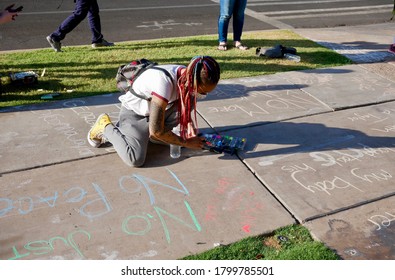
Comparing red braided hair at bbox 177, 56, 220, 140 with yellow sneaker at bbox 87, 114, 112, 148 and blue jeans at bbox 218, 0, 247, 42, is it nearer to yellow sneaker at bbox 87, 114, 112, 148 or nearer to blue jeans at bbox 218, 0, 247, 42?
yellow sneaker at bbox 87, 114, 112, 148

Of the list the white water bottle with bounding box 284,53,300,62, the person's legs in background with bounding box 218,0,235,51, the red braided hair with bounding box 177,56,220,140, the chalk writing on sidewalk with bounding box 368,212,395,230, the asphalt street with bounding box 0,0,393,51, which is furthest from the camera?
the asphalt street with bounding box 0,0,393,51

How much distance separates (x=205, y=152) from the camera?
3.82 metres

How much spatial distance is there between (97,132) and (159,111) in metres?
0.77

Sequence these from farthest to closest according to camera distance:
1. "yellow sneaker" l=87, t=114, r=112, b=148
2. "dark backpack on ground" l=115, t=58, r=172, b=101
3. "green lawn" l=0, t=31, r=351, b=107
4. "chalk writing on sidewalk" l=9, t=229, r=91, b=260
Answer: "green lawn" l=0, t=31, r=351, b=107 < "yellow sneaker" l=87, t=114, r=112, b=148 < "dark backpack on ground" l=115, t=58, r=172, b=101 < "chalk writing on sidewalk" l=9, t=229, r=91, b=260

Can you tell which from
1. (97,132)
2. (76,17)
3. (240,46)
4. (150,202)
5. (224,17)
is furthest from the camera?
(240,46)

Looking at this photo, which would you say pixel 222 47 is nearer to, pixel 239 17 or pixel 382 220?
pixel 239 17

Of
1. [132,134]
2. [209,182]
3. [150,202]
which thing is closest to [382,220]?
[209,182]

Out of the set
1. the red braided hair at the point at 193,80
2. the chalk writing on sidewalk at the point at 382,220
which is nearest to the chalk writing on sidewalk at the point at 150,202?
the red braided hair at the point at 193,80

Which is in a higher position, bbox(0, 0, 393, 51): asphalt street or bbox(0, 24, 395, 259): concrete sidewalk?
bbox(0, 0, 393, 51): asphalt street

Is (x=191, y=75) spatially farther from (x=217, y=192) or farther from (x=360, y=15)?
(x=360, y=15)

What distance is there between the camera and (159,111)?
333 cm

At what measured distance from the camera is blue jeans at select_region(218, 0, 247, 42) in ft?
21.5

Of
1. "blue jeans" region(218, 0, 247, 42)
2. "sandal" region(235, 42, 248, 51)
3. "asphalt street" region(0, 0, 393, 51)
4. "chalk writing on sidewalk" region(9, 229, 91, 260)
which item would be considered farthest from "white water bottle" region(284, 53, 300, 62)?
"chalk writing on sidewalk" region(9, 229, 91, 260)
